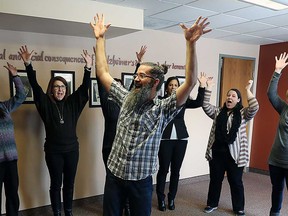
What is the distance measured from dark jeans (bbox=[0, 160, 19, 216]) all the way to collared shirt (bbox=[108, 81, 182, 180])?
1.30m

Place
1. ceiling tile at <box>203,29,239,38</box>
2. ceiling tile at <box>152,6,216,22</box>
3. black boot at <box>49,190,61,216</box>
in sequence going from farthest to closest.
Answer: ceiling tile at <box>203,29,239,38</box> < ceiling tile at <box>152,6,216,22</box> < black boot at <box>49,190,61,216</box>

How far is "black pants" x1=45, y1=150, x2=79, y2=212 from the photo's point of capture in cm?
259

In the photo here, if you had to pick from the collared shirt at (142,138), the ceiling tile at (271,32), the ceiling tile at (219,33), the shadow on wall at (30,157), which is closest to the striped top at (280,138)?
the ceiling tile at (271,32)

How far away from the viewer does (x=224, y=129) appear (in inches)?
114

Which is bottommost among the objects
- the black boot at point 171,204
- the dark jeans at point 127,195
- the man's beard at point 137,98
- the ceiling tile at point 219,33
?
the black boot at point 171,204

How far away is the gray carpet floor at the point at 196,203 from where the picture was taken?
10.3 feet

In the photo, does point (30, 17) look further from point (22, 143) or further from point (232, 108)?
point (232, 108)

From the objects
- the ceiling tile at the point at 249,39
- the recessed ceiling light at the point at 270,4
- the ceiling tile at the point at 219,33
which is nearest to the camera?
the recessed ceiling light at the point at 270,4

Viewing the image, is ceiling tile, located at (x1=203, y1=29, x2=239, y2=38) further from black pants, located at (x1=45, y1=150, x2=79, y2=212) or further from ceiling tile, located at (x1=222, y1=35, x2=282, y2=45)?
black pants, located at (x1=45, y1=150, x2=79, y2=212)

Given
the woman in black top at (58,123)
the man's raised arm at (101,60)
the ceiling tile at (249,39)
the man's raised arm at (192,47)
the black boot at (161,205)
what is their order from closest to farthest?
the man's raised arm at (192,47), the man's raised arm at (101,60), the woman in black top at (58,123), the black boot at (161,205), the ceiling tile at (249,39)

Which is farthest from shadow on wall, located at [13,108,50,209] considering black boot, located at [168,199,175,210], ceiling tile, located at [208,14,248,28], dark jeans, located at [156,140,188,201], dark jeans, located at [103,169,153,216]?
ceiling tile, located at [208,14,248,28]

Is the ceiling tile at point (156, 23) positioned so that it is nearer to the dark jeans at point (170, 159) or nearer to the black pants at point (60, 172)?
the dark jeans at point (170, 159)

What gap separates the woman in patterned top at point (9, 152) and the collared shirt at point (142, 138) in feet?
4.18

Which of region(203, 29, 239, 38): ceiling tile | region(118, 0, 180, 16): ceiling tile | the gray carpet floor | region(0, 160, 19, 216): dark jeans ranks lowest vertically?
Answer: the gray carpet floor
